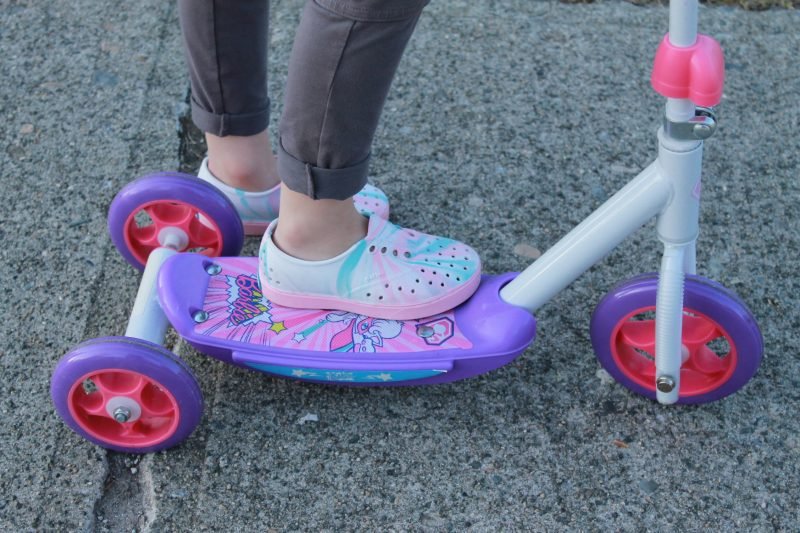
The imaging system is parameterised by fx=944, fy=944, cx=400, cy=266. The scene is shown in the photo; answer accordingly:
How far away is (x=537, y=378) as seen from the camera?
1632 mm

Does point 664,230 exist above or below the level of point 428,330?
above

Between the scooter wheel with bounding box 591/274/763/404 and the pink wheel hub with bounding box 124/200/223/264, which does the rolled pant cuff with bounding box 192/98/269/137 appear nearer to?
the pink wheel hub with bounding box 124/200/223/264

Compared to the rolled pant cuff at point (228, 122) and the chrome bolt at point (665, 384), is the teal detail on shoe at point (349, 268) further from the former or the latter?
the chrome bolt at point (665, 384)

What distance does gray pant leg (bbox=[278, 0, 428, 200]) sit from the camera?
3.95 ft

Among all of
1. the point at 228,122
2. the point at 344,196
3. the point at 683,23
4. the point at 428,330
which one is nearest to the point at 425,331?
the point at 428,330

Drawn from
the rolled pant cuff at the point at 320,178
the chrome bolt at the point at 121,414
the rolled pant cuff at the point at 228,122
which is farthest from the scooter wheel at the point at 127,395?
the rolled pant cuff at the point at 228,122

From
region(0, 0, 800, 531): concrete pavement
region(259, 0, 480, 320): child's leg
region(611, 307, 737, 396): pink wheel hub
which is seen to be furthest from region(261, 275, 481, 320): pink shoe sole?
region(611, 307, 737, 396): pink wheel hub

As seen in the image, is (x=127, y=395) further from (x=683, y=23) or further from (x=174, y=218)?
(x=683, y=23)

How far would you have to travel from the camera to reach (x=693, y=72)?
1212 mm

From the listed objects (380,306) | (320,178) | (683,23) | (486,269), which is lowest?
(486,269)

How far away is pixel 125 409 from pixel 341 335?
354mm

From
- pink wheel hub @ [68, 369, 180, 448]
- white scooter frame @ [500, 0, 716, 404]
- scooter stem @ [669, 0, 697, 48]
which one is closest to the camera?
scooter stem @ [669, 0, 697, 48]

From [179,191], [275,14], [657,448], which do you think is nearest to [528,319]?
[657,448]

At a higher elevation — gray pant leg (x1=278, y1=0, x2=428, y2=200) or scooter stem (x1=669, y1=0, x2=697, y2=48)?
scooter stem (x1=669, y1=0, x2=697, y2=48)
